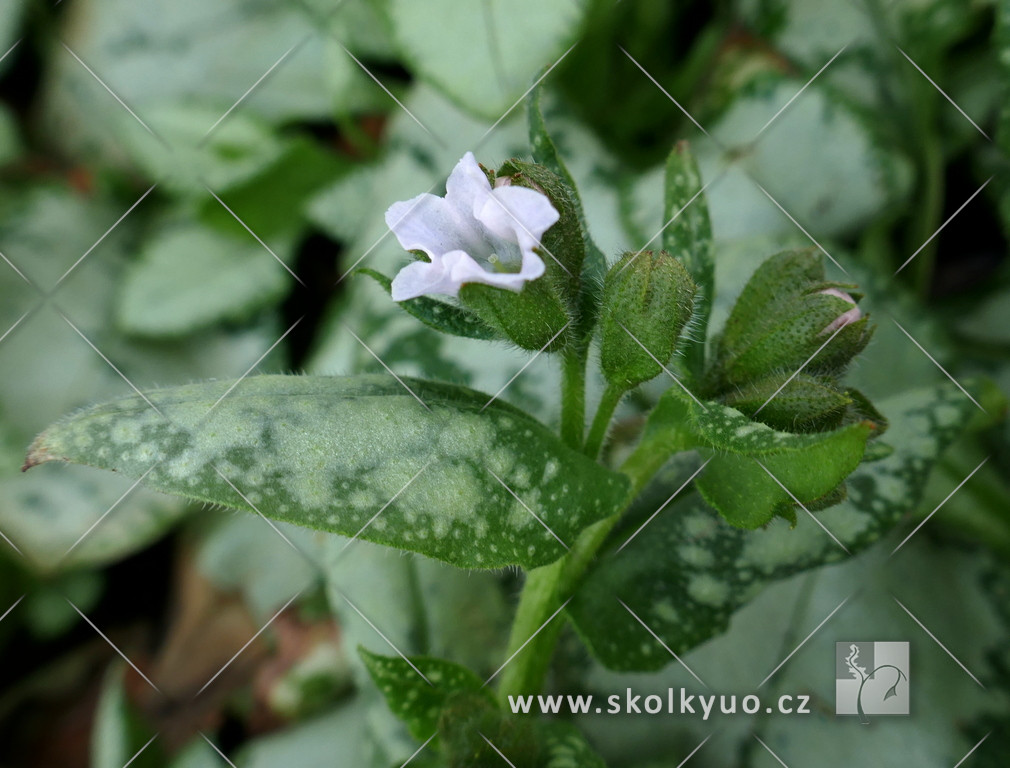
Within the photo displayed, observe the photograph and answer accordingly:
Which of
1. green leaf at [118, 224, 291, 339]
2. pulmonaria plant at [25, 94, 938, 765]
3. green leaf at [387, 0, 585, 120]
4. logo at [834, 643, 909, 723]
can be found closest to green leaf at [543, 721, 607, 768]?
pulmonaria plant at [25, 94, 938, 765]

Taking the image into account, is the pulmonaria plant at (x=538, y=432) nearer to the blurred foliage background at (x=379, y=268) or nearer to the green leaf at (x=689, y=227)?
the green leaf at (x=689, y=227)

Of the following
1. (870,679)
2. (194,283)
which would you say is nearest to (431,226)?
(870,679)

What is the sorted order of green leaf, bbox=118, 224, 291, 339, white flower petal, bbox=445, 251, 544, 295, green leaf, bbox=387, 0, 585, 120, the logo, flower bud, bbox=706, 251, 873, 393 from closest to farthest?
white flower petal, bbox=445, 251, 544, 295 → flower bud, bbox=706, 251, 873, 393 → the logo → green leaf, bbox=387, 0, 585, 120 → green leaf, bbox=118, 224, 291, 339

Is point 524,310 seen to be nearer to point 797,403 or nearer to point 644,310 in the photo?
point 644,310

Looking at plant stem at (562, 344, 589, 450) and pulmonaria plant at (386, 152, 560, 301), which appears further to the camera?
plant stem at (562, 344, 589, 450)

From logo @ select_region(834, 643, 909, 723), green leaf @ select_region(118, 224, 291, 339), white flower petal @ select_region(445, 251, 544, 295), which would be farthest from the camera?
green leaf @ select_region(118, 224, 291, 339)

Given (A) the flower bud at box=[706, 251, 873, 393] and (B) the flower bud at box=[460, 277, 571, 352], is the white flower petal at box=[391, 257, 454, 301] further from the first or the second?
(A) the flower bud at box=[706, 251, 873, 393]

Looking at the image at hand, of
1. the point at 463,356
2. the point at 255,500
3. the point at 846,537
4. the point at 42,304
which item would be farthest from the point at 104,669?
the point at 846,537
